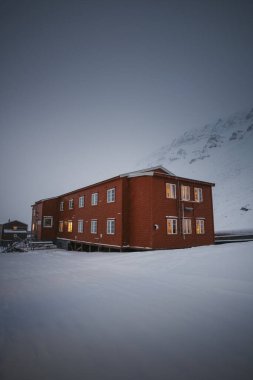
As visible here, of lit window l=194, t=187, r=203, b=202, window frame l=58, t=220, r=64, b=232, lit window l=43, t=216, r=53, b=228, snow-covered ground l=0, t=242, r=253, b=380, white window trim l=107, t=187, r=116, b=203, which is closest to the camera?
snow-covered ground l=0, t=242, r=253, b=380

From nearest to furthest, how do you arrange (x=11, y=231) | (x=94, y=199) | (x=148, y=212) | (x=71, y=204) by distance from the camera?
1. (x=148, y=212)
2. (x=94, y=199)
3. (x=71, y=204)
4. (x=11, y=231)

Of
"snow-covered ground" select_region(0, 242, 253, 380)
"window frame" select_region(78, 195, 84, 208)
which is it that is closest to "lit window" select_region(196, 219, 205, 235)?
"snow-covered ground" select_region(0, 242, 253, 380)

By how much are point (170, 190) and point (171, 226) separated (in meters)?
3.90

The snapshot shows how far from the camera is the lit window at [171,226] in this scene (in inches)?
883

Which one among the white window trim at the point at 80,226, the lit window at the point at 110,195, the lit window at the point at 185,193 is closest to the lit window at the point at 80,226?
the white window trim at the point at 80,226

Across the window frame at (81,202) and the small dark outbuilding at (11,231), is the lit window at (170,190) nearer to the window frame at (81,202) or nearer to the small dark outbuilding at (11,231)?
the window frame at (81,202)

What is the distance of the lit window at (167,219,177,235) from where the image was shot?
22.4 meters

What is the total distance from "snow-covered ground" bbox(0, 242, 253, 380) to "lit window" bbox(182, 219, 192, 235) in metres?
13.9

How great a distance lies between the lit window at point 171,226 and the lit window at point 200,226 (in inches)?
148

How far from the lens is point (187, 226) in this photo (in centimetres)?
2414

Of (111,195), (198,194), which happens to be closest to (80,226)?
(111,195)

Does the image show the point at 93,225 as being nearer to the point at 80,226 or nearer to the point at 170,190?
the point at 80,226

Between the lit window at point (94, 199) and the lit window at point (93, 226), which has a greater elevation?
the lit window at point (94, 199)

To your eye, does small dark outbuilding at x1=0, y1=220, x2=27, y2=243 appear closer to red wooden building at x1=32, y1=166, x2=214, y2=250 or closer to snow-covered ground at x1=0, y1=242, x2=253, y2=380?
red wooden building at x1=32, y1=166, x2=214, y2=250
